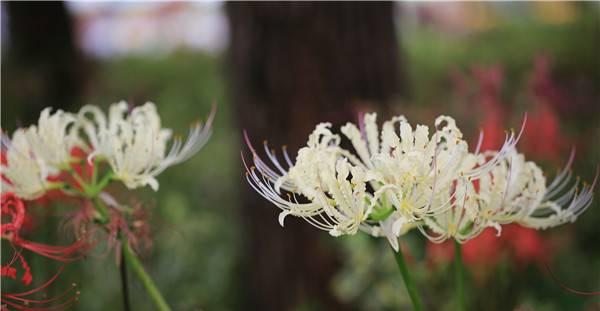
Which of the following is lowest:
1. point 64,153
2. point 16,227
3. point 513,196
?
point 513,196

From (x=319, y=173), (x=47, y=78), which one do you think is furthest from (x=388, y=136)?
(x=47, y=78)

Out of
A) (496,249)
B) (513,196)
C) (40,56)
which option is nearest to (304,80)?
(496,249)

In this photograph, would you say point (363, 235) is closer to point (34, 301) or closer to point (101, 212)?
point (101, 212)

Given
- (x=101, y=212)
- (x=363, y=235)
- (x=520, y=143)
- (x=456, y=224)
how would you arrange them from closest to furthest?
1. (x=456, y=224)
2. (x=101, y=212)
3. (x=363, y=235)
4. (x=520, y=143)

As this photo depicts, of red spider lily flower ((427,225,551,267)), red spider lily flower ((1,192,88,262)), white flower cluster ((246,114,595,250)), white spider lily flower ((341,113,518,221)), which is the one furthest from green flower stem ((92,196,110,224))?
red spider lily flower ((427,225,551,267))

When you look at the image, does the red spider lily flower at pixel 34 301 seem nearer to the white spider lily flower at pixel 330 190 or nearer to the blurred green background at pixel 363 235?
the blurred green background at pixel 363 235

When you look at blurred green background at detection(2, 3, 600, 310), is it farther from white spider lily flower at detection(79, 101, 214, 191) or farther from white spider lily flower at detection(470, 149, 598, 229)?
white spider lily flower at detection(470, 149, 598, 229)

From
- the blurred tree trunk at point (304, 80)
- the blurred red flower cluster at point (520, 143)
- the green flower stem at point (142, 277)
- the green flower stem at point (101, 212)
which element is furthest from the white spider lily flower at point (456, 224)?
the blurred tree trunk at point (304, 80)
